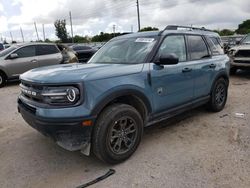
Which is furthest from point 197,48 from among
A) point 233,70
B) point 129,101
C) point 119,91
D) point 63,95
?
point 233,70

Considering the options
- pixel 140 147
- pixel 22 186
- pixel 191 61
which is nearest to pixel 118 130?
pixel 140 147

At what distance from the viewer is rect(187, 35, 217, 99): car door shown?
4.49m

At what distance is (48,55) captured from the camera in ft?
33.8

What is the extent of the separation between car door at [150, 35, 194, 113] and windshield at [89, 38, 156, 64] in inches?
8.4

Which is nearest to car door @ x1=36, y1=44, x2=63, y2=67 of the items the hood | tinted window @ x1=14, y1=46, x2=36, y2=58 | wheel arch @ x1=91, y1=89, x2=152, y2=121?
tinted window @ x1=14, y1=46, x2=36, y2=58

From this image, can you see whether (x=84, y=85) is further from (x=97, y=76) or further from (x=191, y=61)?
A: (x=191, y=61)

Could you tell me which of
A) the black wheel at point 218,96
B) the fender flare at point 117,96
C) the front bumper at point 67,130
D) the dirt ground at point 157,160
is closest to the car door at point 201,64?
the black wheel at point 218,96

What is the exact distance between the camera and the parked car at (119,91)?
9.33 feet

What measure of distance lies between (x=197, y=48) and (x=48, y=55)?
7282 millimetres

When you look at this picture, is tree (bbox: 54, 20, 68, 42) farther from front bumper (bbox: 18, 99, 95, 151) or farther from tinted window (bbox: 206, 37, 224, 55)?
front bumper (bbox: 18, 99, 95, 151)

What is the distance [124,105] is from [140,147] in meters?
0.85

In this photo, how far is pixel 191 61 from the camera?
4.40 m

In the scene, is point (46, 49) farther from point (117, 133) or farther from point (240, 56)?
point (117, 133)

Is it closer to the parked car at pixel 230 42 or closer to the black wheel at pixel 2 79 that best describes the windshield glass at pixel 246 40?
the parked car at pixel 230 42
